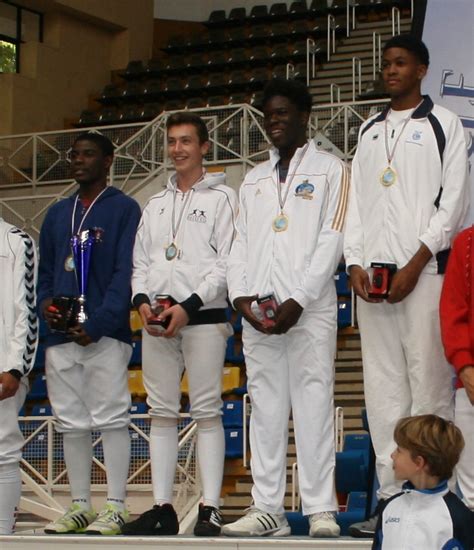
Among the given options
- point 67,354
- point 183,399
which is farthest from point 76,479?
point 183,399

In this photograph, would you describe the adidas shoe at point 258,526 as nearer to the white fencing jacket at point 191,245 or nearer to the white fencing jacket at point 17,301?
the white fencing jacket at point 191,245

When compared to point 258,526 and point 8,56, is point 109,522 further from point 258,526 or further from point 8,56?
point 8,56

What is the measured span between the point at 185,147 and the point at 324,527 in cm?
186

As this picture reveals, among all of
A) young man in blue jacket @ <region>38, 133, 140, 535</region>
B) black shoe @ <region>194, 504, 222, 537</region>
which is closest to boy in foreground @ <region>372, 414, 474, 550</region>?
black shoe @ <region>194, 504, 222, 537</region>

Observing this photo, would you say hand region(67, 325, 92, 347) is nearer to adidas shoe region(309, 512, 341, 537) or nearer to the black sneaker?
adidas shoe region(309, 512, 341, 537)

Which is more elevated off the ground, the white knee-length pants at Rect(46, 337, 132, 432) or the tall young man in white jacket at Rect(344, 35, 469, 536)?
the tall young man in white jacket at Rect(344, 35, 469, 536)

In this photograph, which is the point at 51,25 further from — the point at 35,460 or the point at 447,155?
the point at 447,155

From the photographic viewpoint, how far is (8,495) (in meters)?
4.95

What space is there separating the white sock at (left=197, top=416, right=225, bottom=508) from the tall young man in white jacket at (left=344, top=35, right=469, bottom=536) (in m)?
0.74

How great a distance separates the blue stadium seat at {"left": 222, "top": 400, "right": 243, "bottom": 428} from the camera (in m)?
9.75

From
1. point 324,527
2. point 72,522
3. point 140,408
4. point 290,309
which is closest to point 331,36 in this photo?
point 140,408

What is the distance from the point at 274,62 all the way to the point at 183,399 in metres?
7.25

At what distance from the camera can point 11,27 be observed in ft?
54.2

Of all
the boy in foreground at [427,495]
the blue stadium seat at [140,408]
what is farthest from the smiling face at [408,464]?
the blue stadium seat at [140,408]
